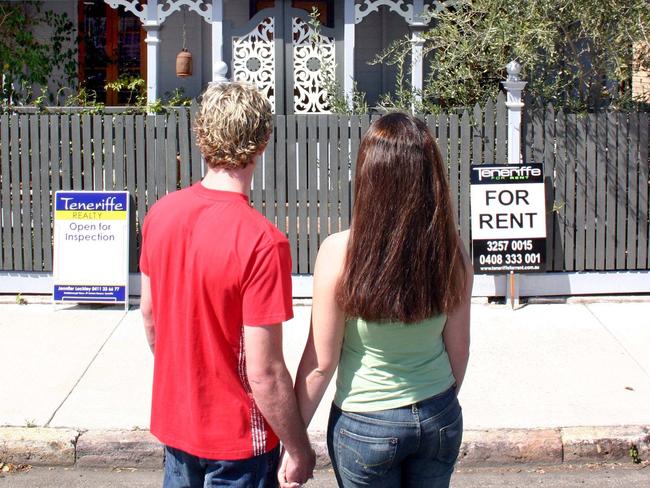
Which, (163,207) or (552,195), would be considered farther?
(552,195)

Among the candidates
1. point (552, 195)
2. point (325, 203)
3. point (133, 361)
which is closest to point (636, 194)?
point (552, 195)

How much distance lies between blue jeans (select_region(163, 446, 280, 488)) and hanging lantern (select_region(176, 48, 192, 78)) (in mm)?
10303

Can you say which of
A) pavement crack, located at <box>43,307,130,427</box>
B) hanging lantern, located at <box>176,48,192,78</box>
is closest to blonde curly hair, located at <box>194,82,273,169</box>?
pavement crack, located at <box>43,307,130,427</box>

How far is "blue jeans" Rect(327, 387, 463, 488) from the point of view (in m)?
2.75

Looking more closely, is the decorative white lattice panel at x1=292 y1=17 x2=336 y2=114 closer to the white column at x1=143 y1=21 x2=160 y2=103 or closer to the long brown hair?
the white column at x1=143 y1=21 x2=160 y2=103

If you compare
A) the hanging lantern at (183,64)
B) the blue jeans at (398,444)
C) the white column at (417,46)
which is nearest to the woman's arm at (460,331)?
the blue jeans at (398,444)

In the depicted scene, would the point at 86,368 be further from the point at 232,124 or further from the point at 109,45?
the point at 109,45

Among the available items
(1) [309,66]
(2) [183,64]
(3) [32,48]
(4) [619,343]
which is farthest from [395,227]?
(3) [32,48]

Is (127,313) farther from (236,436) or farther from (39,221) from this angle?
(236,436)

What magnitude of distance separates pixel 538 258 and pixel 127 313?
11.7 feet

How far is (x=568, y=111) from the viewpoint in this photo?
8609 mm

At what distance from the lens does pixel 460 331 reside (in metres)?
2.95

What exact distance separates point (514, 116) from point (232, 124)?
18.4 feet

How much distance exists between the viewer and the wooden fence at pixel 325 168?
26.3ft
